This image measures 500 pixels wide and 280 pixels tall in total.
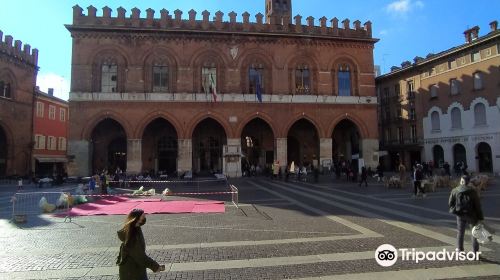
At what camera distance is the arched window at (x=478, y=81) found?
34.4m

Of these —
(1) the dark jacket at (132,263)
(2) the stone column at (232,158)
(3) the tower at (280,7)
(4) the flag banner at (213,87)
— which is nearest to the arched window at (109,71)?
(4) the flag banner at (213,87)

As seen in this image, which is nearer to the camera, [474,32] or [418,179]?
[418,179]

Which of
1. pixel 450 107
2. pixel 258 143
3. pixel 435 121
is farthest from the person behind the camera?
pixel 435 121

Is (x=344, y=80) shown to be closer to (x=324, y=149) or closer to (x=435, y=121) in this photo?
(x=324, y=149)

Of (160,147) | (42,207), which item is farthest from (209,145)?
(42,207)

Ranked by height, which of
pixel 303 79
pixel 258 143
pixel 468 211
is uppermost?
pixel 303 79

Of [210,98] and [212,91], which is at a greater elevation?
[212,91]

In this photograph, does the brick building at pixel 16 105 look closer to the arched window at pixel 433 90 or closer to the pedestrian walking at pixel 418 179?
the pedestrian walking at pixel 418 179

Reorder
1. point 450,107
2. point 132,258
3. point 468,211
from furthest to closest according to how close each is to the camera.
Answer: point 450,107 → point 468,211 → point 132,258

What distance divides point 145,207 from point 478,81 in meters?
33.1

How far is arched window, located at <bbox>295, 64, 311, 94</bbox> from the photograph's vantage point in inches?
1342

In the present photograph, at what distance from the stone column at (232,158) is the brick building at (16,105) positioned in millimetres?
21396

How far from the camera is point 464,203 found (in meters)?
6.80

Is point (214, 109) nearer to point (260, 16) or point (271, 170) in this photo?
point (271, 170)
